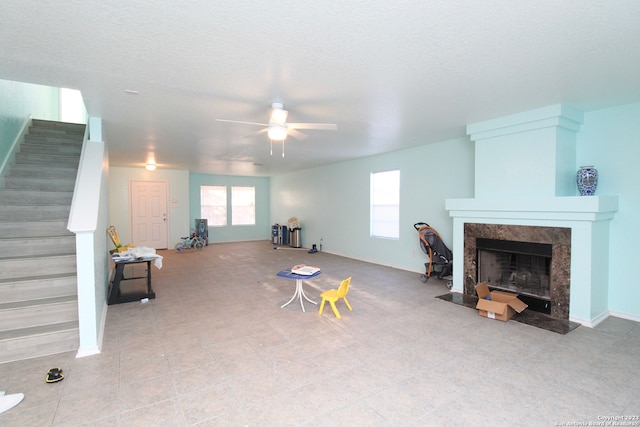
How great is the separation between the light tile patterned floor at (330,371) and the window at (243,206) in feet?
23.7

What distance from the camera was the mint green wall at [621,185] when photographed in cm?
369

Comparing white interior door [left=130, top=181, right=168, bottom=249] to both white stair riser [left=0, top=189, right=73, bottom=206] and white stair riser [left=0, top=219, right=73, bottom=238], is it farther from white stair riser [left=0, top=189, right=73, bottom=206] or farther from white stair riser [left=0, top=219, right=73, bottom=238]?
white stair riser [left=0, top=219, right=73, bottom=238]

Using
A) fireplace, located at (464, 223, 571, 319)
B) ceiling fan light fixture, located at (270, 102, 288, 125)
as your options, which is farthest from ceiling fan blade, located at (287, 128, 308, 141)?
fireplace, located at (464, 223, 571, 319)

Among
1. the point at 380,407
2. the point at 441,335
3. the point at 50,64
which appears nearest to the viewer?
the point at 380,407

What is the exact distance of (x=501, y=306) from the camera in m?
3.65

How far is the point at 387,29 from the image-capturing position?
6.82 ft

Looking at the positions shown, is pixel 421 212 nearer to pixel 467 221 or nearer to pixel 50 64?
pixel 467 221

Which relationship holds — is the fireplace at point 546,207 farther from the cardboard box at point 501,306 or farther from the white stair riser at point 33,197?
the white stair riser at point 33,197

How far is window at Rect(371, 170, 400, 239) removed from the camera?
6.74m

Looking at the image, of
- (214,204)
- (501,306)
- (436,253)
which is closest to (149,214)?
(214,204)

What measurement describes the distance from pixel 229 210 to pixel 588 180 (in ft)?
32.7

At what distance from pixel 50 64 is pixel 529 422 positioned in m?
4.51

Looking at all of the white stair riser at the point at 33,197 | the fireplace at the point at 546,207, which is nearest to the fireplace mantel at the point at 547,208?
the fireplace at the point at 546,207

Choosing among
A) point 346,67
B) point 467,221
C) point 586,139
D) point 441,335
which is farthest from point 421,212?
point 346,67
